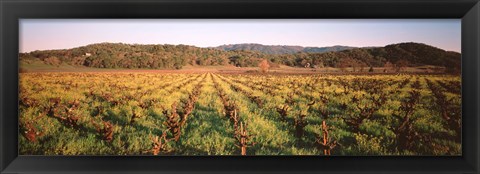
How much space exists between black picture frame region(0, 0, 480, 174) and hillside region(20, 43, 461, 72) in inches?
10.8

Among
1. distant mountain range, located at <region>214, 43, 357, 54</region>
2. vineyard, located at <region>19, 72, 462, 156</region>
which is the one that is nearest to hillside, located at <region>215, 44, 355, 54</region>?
distant mountain range, located at <region>214, 43, 357, 54</region>

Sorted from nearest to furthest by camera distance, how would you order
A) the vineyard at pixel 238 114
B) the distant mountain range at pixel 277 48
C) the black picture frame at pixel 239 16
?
1. the black picture frame at pixel 239 16
2. the vineyard at pixel 238 114
3. the distant mountain range at pixel 277 48

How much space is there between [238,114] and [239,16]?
0.66 m

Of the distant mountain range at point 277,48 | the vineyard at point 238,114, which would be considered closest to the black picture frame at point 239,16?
the vineyard at point 238,114

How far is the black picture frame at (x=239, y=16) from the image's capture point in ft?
7.66

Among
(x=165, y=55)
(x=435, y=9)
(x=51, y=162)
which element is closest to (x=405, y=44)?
(x=435, y=9)

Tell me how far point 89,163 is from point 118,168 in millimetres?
182

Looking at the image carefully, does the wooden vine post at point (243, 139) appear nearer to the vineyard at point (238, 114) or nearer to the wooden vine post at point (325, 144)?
the vineyard at point (238, 114)

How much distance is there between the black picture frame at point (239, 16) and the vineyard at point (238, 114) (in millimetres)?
101

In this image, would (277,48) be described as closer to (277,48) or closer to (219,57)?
(277,48)

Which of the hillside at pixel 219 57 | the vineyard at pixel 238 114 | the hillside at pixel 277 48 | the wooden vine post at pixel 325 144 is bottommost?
the wooden vine post at pixel 325 144

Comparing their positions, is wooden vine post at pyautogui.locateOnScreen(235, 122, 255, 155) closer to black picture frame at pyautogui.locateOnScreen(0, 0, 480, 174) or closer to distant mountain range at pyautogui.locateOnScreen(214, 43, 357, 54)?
black picture frame at pyautogui.locateOnScreen(0, 0, 480, 174)

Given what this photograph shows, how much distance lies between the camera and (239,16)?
2.41 meters
